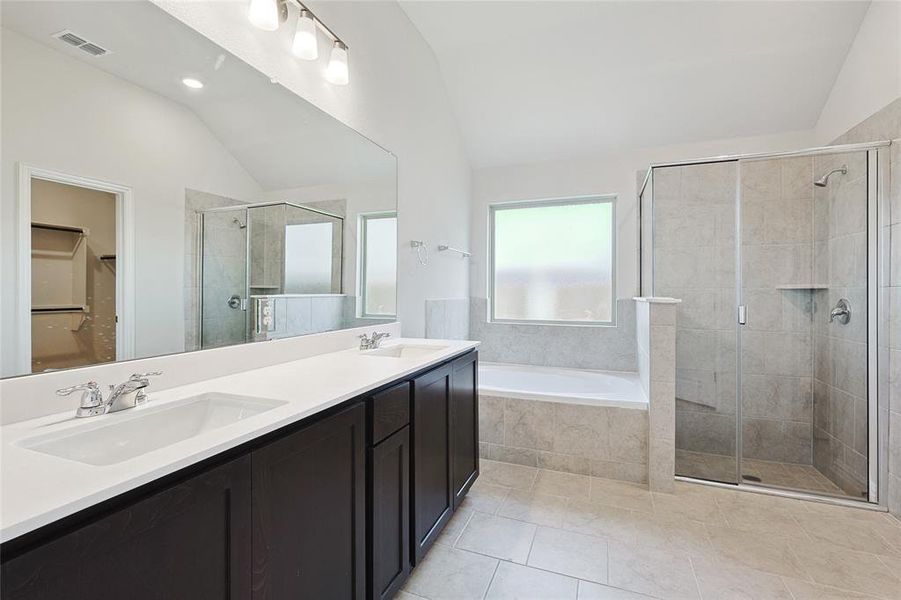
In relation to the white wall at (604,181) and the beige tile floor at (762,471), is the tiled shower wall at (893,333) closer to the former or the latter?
the beige tile floor at (762,471)

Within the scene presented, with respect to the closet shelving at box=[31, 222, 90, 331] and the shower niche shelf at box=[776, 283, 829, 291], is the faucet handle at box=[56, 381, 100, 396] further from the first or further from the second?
the shower niche shelf at box=[776, 283, 829, 291]

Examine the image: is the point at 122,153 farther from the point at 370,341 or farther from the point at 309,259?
the point at 370,341

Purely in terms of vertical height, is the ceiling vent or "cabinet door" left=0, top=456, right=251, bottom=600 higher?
the ceiling vent

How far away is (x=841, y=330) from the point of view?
2443 millimetres

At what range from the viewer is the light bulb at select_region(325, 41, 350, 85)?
1.88 meters

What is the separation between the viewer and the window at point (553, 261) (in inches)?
143

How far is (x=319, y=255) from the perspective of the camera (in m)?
1.97

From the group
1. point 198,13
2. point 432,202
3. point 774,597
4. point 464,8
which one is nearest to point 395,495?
point 774,597

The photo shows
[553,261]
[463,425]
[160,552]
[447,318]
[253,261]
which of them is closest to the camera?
[160,552]

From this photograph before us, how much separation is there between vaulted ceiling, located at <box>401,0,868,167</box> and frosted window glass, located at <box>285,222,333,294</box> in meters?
1.77

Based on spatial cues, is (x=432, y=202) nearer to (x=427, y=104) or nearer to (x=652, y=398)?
(x=427, y=104)

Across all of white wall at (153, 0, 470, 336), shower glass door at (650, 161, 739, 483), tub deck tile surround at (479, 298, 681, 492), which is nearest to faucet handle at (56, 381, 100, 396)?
white wall at (153, 0, 470, 336)

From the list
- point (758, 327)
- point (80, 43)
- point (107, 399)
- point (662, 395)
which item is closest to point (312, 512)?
point (107, 399)

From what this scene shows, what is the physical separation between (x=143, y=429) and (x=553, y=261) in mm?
3377
